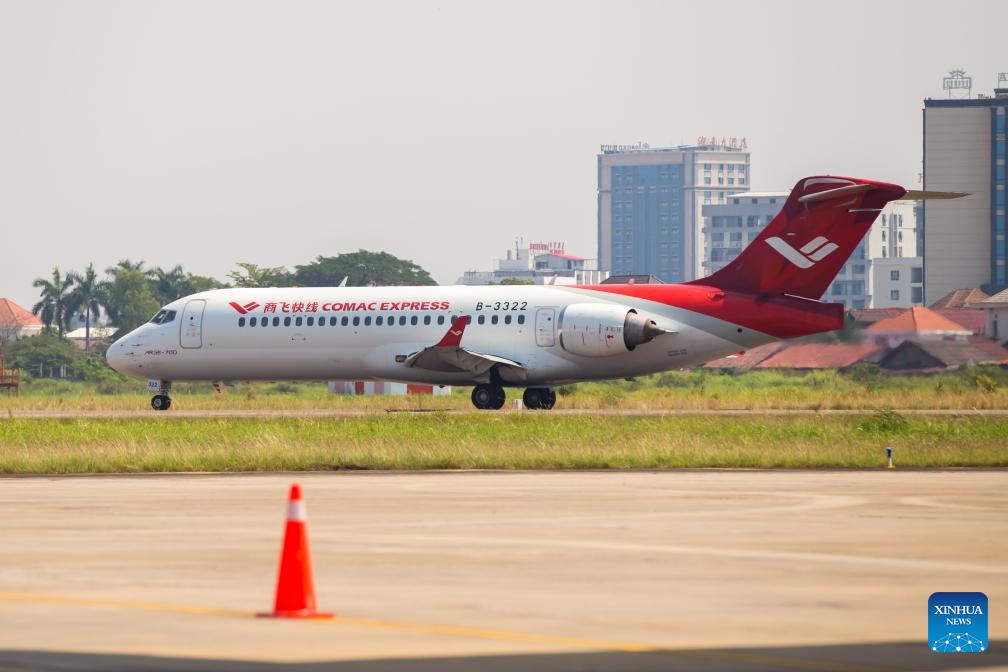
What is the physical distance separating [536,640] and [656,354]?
34498 mm

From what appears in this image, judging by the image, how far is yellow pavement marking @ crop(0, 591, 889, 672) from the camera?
1048 centimetres

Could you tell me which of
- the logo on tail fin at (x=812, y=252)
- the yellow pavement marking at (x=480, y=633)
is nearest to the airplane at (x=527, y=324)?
the logo on tail fin at (x=812, y=252)

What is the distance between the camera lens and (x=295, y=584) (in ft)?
40.4

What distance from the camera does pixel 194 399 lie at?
6166 centimetres

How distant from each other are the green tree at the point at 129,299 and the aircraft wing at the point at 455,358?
289ft

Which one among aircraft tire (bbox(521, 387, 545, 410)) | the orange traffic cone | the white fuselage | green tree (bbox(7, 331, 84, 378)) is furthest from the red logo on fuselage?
green tree (bbox(7, 331, 84, 378))

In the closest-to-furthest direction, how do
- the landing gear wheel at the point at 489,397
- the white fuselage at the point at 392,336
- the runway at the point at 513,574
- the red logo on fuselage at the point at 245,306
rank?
the runway at the point at 513,574 < the white fuselage at the point at 392,336 < the landing gear wheel at the point at 489,397 < the red logo on fuselage at the point at 245,306

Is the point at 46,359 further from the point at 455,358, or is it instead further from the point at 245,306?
the point at 455,358

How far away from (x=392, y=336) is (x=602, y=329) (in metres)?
6.13

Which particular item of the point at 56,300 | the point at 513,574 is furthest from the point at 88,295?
the point at 513,574

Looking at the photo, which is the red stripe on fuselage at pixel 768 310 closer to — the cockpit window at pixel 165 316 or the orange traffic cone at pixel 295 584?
the cockpit window at pixel 165 316

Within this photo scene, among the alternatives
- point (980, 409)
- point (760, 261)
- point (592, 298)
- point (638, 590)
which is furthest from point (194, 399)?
point (638, 590)

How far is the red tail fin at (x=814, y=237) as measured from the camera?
44.6 metres

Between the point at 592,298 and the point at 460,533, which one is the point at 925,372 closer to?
the point at 592,298
